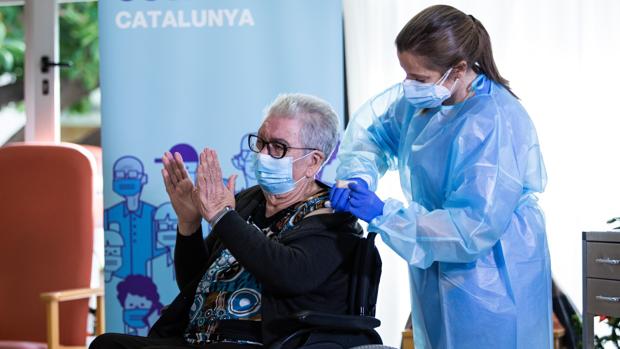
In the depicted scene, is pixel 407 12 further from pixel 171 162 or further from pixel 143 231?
pixel 171 162

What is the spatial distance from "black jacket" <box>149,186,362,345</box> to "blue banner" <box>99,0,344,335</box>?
1287 mm

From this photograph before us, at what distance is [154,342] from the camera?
2139 millimetres

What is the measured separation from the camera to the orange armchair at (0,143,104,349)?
3.37 metres

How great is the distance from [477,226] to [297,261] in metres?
0.43

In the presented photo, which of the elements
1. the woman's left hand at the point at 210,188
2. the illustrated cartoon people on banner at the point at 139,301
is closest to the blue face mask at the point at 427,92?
the woman's left hand at the point at 210,188

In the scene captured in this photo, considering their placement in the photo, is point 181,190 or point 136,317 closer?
point 181,190

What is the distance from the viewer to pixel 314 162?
216 cm

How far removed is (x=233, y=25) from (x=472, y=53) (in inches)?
61.0

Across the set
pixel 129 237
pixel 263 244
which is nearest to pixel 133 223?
pixel 129 237

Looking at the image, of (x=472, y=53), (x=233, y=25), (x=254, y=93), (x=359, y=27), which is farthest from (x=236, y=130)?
(x=472, y=53)

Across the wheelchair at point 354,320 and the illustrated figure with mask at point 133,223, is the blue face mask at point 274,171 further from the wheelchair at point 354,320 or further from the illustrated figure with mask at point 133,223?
the illustrated figure with mask at point 133,223

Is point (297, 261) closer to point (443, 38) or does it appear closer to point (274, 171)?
point (274, 171)

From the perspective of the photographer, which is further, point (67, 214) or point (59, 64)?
point (59, 64)

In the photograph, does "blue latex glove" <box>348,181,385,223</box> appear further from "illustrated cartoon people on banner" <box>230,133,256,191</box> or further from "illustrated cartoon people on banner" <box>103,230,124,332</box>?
"illustrated cartoon people on banner" <box>103,230,124,332</box>
